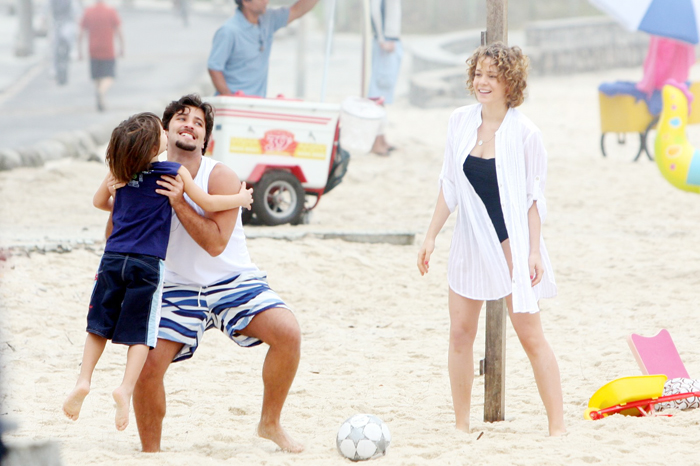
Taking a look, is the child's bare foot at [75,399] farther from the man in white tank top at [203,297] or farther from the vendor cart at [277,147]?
the vendor cart at [277,147]

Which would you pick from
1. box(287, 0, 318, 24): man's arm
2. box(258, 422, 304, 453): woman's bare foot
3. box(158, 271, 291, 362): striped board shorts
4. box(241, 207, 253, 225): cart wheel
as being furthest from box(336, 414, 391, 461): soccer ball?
box(287, 0, 318, 24): man's arm

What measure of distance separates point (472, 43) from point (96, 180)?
1643cm

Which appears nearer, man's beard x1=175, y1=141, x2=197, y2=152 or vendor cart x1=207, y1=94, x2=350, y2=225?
man's beard x1=175, y1=141, x2=197, y2=152

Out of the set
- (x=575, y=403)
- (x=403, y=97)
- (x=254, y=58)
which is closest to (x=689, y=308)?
(x=575, y=403)

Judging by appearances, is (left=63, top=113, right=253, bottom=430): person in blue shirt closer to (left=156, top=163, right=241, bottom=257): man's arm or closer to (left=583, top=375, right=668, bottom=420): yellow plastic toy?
(left=156, top=163, right=241, bottom=257): man's arm

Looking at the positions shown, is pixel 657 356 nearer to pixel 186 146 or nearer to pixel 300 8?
pixel 186 146

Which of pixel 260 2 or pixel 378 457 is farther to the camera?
pixel 260 2

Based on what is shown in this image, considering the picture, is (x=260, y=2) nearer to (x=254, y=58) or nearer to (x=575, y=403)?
(x=254, y=58)

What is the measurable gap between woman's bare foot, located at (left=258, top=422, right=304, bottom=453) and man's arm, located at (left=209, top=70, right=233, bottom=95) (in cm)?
396

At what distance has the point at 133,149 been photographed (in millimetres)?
3162

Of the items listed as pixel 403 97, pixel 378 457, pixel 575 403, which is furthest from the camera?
pixel 403 97

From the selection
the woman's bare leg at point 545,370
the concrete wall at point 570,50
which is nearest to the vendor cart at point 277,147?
the woman's bare leg at point 545,370

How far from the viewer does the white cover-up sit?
3.40 meters

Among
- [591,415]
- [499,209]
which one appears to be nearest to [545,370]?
[591,415]
